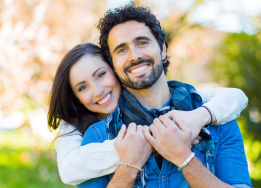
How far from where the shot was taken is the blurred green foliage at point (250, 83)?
5.52 metres

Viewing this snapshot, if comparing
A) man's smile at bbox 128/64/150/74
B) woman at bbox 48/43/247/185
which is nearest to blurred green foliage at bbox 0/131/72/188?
woman at bbox 48/43/247/185

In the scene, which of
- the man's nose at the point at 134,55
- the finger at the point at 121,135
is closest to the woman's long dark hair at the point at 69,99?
the man's nose at the point at 134,55

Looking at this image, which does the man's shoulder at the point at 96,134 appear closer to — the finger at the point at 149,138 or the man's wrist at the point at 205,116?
the finger at the point at 149,138

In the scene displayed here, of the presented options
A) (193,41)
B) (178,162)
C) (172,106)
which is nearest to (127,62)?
(172,106)

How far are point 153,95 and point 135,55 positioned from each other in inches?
16.5

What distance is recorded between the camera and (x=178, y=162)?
174 cm

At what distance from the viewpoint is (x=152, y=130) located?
1861mm

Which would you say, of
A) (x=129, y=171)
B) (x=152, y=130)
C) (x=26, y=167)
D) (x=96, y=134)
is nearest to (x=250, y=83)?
(x=152, y=130)

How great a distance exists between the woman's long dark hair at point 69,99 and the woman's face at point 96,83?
0.21 feet

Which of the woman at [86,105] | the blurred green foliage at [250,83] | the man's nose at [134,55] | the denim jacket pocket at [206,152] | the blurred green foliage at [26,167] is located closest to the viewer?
the woman at [86,105]

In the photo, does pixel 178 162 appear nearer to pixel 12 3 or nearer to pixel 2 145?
pixel 12 3

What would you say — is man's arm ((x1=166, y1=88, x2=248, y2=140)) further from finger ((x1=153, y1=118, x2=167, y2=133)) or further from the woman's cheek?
the woman's cheek

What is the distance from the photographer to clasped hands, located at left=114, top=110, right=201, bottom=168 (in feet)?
5.75

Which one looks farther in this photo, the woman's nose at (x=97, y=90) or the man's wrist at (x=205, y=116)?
the woman's nose at (x=97, y=90)
